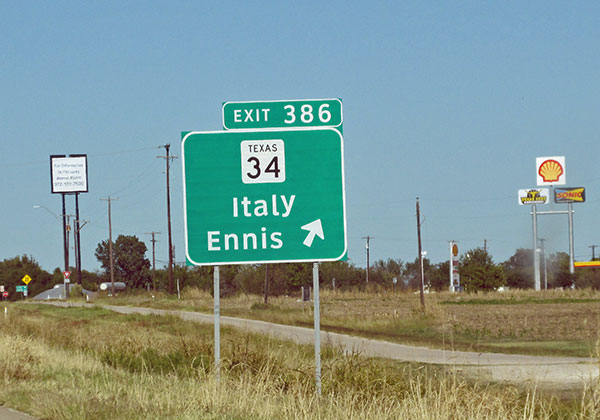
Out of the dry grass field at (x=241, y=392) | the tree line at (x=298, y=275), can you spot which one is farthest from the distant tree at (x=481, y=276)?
the dry grass field at (x=241, y=392)

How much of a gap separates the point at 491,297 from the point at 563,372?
6046cm

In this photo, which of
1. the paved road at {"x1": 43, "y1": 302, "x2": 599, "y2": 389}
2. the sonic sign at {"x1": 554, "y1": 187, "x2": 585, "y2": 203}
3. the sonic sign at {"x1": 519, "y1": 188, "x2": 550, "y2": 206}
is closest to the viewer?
the paved road at {"x1": 43, "y1": 302, "x2": 599, "y2": 389}

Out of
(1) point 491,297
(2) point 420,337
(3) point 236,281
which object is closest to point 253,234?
(2) point 420,337

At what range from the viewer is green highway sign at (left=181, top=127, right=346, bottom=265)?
10.5m

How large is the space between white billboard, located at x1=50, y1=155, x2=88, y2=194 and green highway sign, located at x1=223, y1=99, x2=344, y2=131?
356ft

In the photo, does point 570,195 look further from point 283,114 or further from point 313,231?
point 313,231

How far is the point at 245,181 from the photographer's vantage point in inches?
424

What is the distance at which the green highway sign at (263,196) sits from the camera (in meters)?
10.5

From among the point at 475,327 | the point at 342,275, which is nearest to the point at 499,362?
the point at 475,327

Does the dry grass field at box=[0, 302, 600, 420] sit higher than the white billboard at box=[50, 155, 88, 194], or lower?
lower

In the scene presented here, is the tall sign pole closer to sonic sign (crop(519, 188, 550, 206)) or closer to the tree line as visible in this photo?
the tree line

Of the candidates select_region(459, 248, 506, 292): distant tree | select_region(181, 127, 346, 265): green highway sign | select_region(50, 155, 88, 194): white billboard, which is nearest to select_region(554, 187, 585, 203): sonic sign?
select_region(459, 248, 506, 292): distant tree

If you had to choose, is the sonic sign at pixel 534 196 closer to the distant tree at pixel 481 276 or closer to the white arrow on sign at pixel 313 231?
the distant tree at pixel 481 276

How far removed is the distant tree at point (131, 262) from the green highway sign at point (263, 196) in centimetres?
14400
